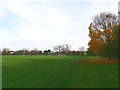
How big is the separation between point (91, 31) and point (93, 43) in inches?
140

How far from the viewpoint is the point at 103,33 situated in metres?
31.4

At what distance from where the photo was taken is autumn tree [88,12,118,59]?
30577 millimetres

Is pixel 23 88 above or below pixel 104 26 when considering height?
below

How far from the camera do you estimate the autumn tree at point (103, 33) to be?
100 feet

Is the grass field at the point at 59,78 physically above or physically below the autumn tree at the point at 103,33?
below

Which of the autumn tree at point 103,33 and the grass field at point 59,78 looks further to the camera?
the autumn tree at point 103,33

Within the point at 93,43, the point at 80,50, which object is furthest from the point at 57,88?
the point at 80,50

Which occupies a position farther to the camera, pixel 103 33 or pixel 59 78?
pixel 103 33

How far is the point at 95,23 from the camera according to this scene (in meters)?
35.0

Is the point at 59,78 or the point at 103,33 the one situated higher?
the point at 103,33

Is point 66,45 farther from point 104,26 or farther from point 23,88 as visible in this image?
point 23,88

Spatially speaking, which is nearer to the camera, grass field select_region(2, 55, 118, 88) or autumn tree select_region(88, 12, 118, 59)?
grass field select_region(2, 55, 118, 88)

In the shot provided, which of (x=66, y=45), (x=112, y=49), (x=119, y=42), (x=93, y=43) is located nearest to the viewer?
(x=119, y=42)

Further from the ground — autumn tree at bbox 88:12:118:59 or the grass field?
autumn tree at bbox 88:12:118:59
